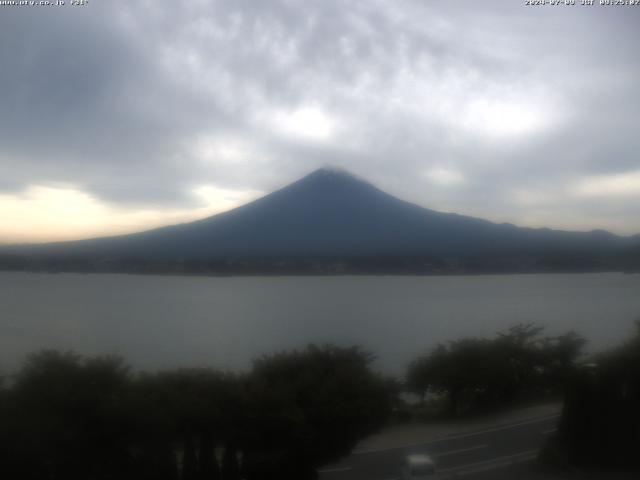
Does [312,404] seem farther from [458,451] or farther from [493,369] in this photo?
[493,369]

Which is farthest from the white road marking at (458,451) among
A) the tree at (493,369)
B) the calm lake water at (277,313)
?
the calm lake water at (277,313)

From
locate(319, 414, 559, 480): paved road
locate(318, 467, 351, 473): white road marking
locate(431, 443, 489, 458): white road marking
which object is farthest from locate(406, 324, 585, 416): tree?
locate(318, 467, 351, 473): white road marking

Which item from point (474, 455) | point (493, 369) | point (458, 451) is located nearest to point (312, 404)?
point (458, 451)

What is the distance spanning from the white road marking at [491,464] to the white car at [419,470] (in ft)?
0.70

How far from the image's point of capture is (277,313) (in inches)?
406

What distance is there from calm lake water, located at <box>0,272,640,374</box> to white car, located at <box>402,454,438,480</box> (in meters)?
1.83

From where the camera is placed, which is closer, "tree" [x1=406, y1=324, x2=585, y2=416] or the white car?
the white car

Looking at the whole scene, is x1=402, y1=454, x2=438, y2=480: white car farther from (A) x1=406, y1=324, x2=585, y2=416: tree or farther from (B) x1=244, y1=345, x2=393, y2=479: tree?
(A) x1=406, y1=324, x2=585, y2=416: tree

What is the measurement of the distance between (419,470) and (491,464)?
2.20 feet

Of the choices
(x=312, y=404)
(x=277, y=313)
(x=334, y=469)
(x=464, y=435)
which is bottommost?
(x=334, y=469)

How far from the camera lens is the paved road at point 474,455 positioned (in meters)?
5.13

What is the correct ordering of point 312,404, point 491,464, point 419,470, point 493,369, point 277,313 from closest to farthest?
1. point 419,470
2. point 491,464
3. point 312,404
4. point 493,369
5. point 277,313

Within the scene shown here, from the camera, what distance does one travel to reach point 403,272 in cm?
843

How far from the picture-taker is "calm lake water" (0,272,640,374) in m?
6.76
